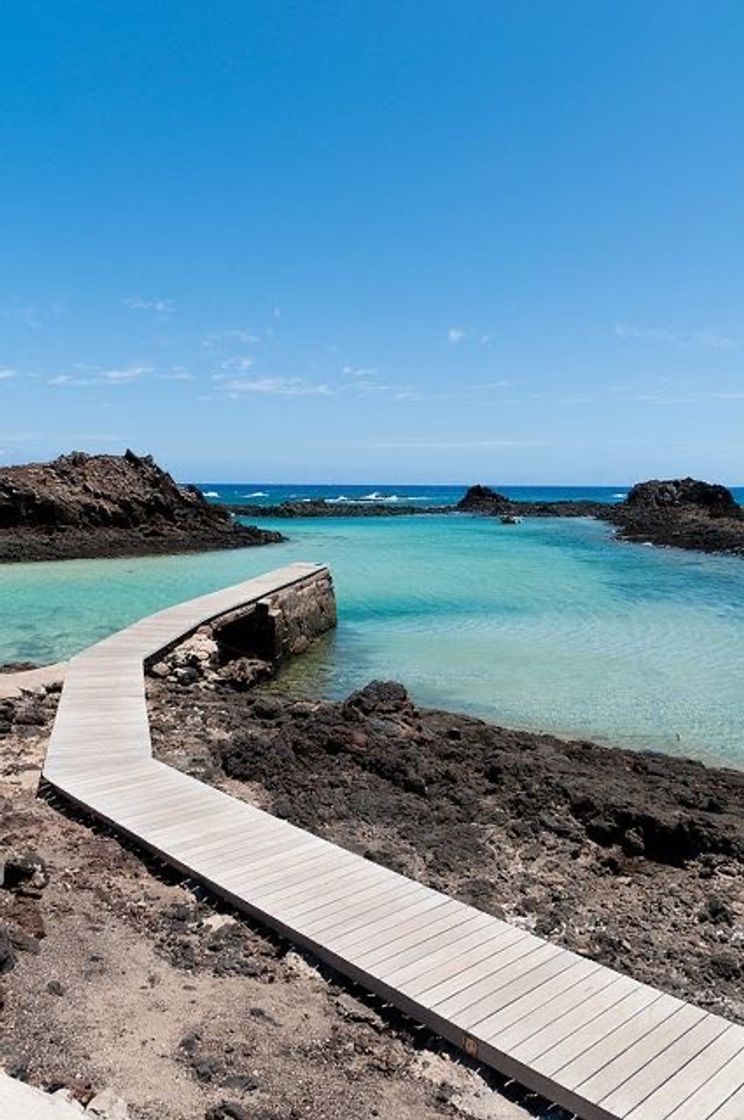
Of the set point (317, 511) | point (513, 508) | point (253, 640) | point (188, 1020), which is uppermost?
point (513, 508)

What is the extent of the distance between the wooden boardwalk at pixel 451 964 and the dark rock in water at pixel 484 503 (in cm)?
7216

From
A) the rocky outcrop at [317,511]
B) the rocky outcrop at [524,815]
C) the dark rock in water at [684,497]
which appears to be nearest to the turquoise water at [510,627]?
the rocky outcrop at [524,815]

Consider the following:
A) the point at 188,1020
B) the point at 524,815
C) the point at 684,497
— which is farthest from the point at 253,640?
the point at 684,497

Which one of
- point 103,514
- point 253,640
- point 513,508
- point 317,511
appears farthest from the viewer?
point 513,508

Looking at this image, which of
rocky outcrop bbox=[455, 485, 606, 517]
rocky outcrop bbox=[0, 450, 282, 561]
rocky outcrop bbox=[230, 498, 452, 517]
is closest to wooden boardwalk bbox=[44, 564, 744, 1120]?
rocky outcrop bbox=[0, 450, 282, 561]

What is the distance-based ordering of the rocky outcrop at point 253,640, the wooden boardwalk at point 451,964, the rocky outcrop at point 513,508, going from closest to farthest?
the wooden boardwalk at point 451,964 → the rocky outcrop at point 253,640 → the rocky outcrop at point 513,508

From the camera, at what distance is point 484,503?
85.1 m

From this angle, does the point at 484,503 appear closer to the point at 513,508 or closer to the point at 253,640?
the point at 513,508

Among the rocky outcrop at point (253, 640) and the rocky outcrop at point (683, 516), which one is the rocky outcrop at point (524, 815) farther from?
the rocky outcrop at point (683, 516)

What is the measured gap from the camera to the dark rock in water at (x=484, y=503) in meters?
80.0

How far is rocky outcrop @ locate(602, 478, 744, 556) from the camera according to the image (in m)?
42.1

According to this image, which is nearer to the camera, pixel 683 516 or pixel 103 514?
pixel 103 514

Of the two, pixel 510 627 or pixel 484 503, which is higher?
pixel 484 503

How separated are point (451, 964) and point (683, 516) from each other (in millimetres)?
56128
